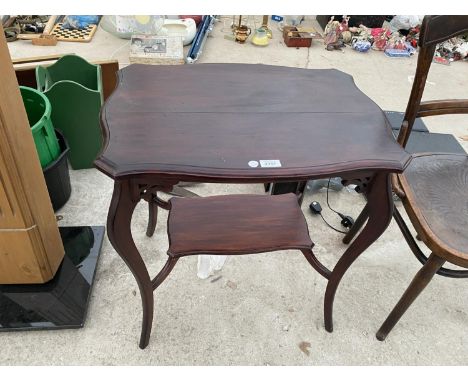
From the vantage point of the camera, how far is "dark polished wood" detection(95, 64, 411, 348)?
0.91 m

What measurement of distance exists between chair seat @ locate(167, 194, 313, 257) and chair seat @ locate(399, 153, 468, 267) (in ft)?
1.21

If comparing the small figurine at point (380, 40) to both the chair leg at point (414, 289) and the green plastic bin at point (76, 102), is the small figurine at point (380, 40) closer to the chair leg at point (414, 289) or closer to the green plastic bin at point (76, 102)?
the green plastic bin at point (76, 102)

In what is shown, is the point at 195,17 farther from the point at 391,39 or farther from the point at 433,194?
the point at 433,194

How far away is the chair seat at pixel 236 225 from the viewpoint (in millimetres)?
1221

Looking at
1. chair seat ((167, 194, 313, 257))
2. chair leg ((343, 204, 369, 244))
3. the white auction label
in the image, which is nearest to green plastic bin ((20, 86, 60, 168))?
chair seat ((167, 194, 313, 257))

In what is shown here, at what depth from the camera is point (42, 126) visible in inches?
63.4

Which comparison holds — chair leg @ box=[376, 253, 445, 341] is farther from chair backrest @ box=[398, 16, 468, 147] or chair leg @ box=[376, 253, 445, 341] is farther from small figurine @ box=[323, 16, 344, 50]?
small figurine @ box=[323, 16, 344, 50]

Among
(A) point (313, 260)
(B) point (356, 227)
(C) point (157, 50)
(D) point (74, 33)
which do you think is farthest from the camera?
(D) point (74, 33)

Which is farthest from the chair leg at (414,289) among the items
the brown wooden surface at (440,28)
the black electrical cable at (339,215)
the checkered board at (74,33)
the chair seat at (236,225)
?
the checkered board at (74,33)

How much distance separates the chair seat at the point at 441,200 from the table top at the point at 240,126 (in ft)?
1.15

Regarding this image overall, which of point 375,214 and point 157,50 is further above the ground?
Answer: point 375,214

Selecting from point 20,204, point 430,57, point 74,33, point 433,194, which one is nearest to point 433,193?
point 433,194

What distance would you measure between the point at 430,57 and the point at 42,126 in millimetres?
1507

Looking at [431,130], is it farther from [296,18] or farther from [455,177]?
[296,18]
